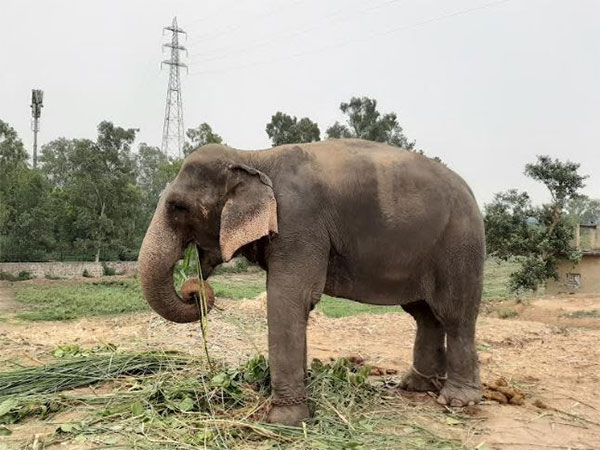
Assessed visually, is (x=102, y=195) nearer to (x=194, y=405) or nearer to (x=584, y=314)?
(x=584, y=314)

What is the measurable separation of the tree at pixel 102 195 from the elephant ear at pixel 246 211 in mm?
25980

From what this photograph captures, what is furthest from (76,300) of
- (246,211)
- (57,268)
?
(246,211)

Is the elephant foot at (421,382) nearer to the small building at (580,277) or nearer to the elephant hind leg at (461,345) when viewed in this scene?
the elephant hind leg at (461,345)

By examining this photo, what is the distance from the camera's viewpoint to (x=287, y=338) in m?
4.12

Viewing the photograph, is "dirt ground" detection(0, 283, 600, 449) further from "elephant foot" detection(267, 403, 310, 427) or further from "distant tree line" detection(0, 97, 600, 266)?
"distant tree line" detection(0, 97, 600, 266)

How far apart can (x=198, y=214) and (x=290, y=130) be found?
2777 centimetres

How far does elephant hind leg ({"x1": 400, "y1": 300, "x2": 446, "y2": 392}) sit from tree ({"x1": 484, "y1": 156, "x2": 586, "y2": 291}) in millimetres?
16198

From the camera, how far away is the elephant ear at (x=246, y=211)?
4090mm

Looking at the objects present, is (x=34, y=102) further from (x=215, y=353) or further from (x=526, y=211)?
(x=215, y=353)

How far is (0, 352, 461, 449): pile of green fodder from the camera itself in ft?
12.7

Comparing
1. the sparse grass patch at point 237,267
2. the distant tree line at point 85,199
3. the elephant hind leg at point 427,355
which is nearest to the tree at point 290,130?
the distant tree line at point 85,199

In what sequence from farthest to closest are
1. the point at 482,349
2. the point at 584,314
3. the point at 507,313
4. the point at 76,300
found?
the point at 76,300 < the point at 507,313 < the point at 584,314 < the point at 482,349

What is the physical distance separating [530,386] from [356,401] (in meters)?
2.12

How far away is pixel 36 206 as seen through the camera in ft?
93.1
